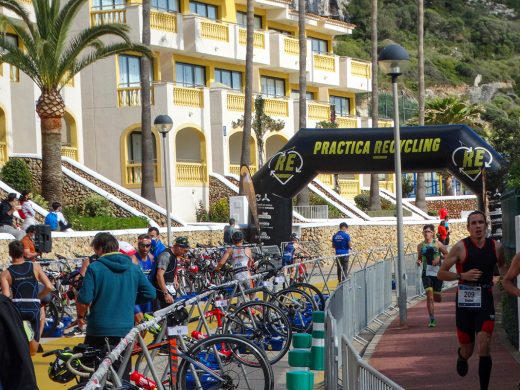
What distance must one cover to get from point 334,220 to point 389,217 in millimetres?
6560

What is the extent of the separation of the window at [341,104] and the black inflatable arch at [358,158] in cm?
2841

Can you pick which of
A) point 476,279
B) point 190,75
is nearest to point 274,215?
point 190,75

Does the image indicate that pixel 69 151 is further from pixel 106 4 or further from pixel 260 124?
pixel 260 124

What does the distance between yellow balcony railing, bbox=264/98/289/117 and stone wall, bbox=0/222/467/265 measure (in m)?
8.11

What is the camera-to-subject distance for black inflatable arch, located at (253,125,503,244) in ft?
92.0

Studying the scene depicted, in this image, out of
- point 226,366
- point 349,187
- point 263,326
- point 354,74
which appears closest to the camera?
point 226,366

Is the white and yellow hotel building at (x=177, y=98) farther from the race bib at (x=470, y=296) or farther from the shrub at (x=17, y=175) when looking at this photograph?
the race bib at (x=470, y=296)

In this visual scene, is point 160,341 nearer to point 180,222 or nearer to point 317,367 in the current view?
point 317,367

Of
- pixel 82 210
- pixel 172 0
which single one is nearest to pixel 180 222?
pixel 82 210

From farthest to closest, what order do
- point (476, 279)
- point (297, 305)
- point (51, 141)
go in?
point (51, 141) < point (297, 305) < point (476, 279)

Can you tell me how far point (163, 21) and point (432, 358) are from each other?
1300 inches

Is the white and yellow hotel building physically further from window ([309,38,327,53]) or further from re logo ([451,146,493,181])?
re logo ([451,146,493,181])

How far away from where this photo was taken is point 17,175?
117 ft

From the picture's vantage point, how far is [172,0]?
1918 inches
